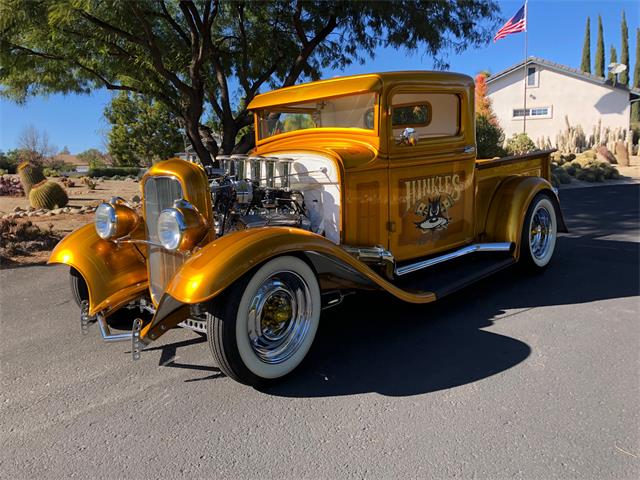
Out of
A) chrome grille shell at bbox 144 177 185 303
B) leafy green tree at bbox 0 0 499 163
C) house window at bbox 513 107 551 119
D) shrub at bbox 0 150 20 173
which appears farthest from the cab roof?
house window at bbox 513 107 551 119

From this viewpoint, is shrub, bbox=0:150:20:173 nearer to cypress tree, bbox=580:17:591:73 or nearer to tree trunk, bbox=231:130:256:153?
tree trunk, bbox=231:130:256:153

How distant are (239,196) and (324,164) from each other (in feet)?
2.33

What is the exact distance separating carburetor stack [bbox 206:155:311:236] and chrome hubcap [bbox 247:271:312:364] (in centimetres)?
63

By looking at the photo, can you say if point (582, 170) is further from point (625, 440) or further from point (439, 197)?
point (625, 440)

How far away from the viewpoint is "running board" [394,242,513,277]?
151 inches

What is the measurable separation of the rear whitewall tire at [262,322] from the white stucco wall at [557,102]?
1092 inches

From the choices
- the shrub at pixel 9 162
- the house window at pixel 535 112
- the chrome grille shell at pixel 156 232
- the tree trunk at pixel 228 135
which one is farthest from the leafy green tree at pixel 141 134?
the chrome grille shell at pixel 156 232

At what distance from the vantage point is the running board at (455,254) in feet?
12.6

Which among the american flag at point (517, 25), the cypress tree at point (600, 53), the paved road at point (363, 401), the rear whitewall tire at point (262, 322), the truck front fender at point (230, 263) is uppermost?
the cypress tree at point (600, 53)

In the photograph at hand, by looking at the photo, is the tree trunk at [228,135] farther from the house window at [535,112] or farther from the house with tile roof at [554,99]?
the house window at [535,112]

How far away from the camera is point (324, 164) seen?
359 cm

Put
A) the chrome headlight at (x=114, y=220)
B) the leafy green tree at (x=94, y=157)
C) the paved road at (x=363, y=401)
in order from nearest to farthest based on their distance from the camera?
the paved road at (x=363, y=401)
the chrome headlight at (x=114, y=220)
the leafy green tree at (x=94, y=157)

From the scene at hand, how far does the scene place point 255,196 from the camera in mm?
3533

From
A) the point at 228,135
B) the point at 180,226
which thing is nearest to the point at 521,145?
the point at 228,135
